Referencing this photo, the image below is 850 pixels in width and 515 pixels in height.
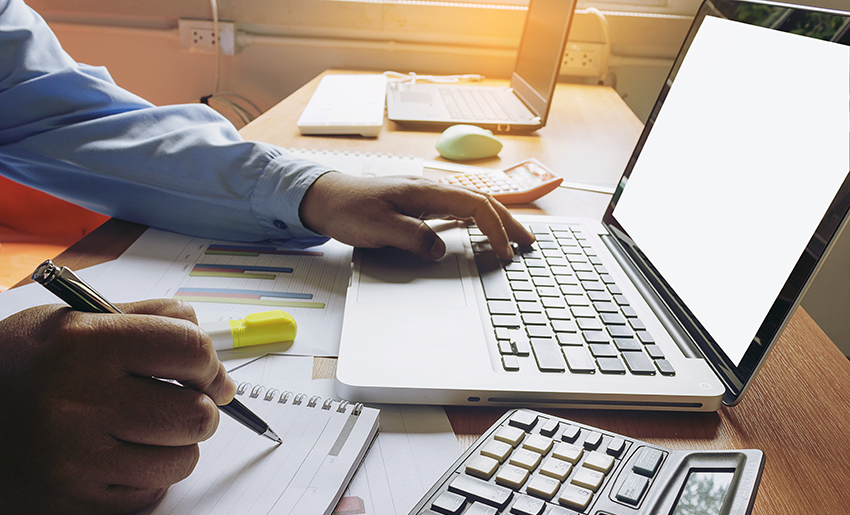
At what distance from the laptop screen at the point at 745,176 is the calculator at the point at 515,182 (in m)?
0.20

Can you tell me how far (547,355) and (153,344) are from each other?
0.27m

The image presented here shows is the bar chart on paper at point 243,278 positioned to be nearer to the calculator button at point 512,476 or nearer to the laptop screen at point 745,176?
the calculator button at point 512,476

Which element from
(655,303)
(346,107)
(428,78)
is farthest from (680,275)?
(428,78)

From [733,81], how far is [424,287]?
13.6 inches

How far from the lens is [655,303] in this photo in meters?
0.52

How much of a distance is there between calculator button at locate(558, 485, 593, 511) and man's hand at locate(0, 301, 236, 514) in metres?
0.21

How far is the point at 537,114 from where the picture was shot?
1.19m

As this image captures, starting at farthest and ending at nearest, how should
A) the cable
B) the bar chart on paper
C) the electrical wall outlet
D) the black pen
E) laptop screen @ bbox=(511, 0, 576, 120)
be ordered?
1. the electrical wall outlet
2. the cable
3. laptop screen @ bbox=(511, 0, 576, 120)
4. the bar chart on paper
5. the black pen

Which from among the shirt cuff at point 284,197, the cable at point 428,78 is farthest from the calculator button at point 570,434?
the cable at point 428,78

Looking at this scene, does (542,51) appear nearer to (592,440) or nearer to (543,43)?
(543,43)

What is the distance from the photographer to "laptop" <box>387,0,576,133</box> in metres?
1.12

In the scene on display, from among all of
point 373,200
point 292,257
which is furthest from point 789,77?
point 292,257

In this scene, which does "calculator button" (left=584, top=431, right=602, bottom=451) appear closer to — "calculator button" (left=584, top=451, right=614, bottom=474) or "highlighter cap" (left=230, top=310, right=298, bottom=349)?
"calculator button" (left=584, top=451, right=614, bottom=474)

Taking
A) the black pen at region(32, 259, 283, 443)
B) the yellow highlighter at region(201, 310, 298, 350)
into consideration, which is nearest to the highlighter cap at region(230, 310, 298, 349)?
the yellow highlighter at region(201, 310, 298, 350)
